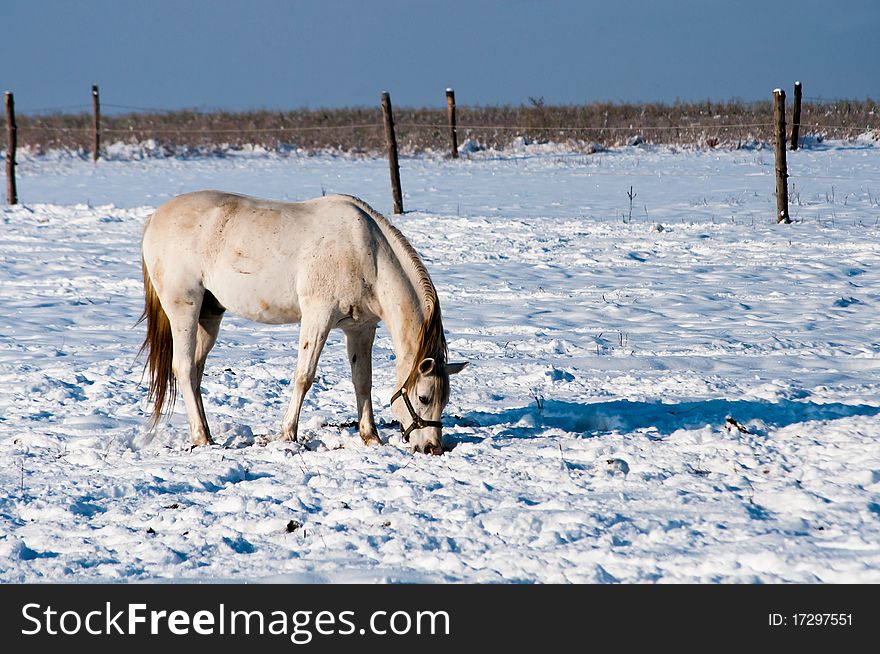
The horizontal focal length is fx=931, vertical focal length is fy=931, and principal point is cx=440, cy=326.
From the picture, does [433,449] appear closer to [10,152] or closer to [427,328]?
[427,328]

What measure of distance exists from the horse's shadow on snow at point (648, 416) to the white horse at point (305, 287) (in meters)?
0.62

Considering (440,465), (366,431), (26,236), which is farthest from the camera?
(26,236)

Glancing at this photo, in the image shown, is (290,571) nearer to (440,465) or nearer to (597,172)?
(440,465)

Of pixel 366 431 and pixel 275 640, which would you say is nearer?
pixel 275 640

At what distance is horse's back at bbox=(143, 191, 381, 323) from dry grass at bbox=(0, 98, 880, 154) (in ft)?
62.4

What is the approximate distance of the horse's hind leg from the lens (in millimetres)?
5840

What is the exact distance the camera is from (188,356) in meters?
5.93

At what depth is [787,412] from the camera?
5953mm

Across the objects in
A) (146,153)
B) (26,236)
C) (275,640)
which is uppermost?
(146,153)

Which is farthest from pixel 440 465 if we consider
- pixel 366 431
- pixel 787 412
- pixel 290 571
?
pixel 787 412

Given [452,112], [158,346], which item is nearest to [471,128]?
[452,112]

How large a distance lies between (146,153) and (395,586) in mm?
28239

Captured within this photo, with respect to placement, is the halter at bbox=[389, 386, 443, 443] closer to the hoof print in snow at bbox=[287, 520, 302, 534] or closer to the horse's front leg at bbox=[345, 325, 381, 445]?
the horse's front leg at bbox=[345, 325, 381, 445]

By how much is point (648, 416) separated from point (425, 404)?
1.61 meters
